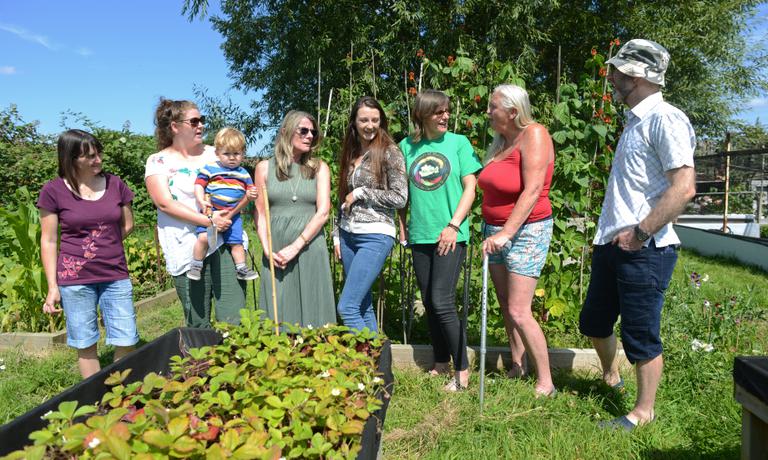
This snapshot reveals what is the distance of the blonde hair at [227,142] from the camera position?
2.97 m

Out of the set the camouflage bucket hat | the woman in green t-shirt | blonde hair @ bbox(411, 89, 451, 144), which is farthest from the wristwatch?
blonde hair @ bbox(411, 89, 451, 144)

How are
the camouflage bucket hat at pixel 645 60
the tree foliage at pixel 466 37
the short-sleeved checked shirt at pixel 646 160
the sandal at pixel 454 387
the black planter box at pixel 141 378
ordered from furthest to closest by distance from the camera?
the tree foliage at pixel 466 37 < the sandal at pixel 454 387 < the camouflage bucket hat at pixel 645 60 < the short-sleeved checked shirt at pixel 646 160 < the black planter box at pixel 141 378

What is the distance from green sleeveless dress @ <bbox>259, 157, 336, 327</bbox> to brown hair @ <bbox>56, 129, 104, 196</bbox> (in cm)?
96

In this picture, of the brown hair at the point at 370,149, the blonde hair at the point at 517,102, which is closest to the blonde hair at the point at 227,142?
the brown hair at the point at 370,149

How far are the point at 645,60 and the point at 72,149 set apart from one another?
2846 mm

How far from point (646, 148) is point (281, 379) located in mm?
1824

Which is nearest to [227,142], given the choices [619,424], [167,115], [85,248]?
[167,115]

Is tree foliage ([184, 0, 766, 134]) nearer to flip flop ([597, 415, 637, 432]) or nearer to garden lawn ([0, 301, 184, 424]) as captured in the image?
garden lawn ([0, 301, 184, 424])

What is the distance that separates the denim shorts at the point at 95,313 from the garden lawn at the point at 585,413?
5.20ft

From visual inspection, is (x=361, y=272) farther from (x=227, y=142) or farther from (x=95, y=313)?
(x=95, y=313)

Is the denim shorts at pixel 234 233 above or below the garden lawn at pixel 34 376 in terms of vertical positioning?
above

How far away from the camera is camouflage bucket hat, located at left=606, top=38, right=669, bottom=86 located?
2236 mm

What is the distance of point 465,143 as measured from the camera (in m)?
3.02

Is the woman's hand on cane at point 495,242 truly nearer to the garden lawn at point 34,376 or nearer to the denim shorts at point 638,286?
the denim shorts at point 638,286
